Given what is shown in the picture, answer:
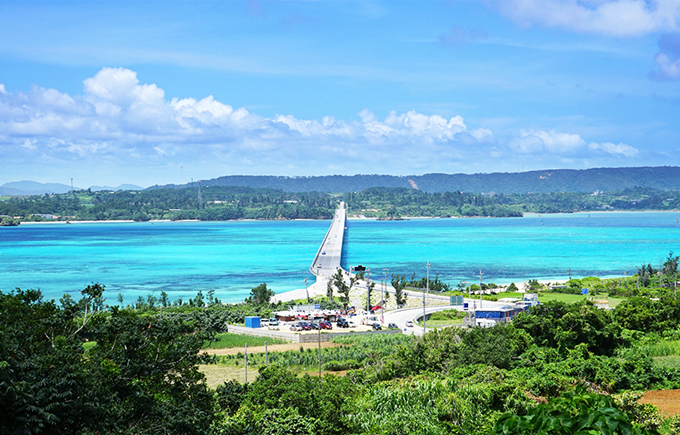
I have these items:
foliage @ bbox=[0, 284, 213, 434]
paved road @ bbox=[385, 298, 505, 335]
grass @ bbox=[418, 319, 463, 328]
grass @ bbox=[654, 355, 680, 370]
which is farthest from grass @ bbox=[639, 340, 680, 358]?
foliage @ bbox=[0, 284, 213, 434]

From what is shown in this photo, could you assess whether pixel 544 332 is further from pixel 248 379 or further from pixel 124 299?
pixel 124 299

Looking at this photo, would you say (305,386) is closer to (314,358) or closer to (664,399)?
(664,399)

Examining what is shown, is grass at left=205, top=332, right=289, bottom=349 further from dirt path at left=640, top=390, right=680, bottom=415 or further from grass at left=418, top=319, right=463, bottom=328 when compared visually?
dirt path at left=640, top=390, right=680, bottom=415

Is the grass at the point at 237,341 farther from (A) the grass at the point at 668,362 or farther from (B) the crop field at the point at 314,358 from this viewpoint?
(A) the grass at the point at 668,362

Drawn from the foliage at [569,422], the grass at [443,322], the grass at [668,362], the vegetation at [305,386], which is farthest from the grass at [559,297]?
the foliage at [569,422]

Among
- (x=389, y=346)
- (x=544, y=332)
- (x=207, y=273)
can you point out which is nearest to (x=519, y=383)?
(x=544, y=332)

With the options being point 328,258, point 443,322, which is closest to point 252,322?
point 443,322
